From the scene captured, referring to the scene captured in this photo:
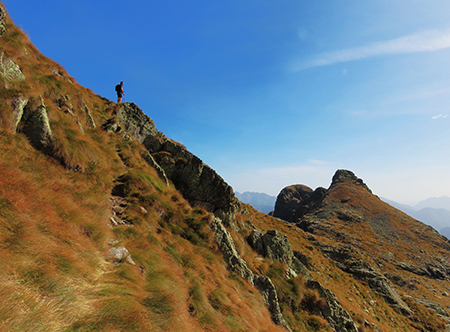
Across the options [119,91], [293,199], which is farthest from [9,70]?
[293,199]

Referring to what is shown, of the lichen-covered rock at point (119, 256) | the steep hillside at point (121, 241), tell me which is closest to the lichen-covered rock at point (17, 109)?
the steep hillside at point (121, 241)

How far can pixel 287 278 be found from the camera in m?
17.0

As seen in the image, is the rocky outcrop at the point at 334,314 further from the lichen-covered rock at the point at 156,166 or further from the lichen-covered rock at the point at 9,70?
the lichen-covered rock at the point at 9,70

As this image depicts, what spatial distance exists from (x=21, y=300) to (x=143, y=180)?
11.3 metres

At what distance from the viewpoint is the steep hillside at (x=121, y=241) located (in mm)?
Result: 5180

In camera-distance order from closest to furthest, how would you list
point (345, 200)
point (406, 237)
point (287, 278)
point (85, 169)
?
point (85, 169)
point (287, 278)
point (406, 237)
point (345, 200)

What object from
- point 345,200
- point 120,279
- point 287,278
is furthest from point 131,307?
point 345,200

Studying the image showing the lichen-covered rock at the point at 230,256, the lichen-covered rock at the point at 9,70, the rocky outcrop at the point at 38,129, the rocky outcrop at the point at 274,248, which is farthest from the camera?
the rocky outcrop at the point at 274,248

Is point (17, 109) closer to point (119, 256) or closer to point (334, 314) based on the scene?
point (119, 256)

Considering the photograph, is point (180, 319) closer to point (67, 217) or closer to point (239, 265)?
point (67, 217)

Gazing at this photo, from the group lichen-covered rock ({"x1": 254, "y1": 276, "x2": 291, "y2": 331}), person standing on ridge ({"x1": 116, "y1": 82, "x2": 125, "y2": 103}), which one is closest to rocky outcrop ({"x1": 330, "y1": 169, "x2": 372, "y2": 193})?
lichen-covered rock ({"x1": 254, "y1": 276, "x2": 291, "y2": 331})

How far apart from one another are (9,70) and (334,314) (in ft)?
Result: 100

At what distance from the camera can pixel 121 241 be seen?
916cm

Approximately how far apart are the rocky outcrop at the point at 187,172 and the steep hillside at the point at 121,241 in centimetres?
13
